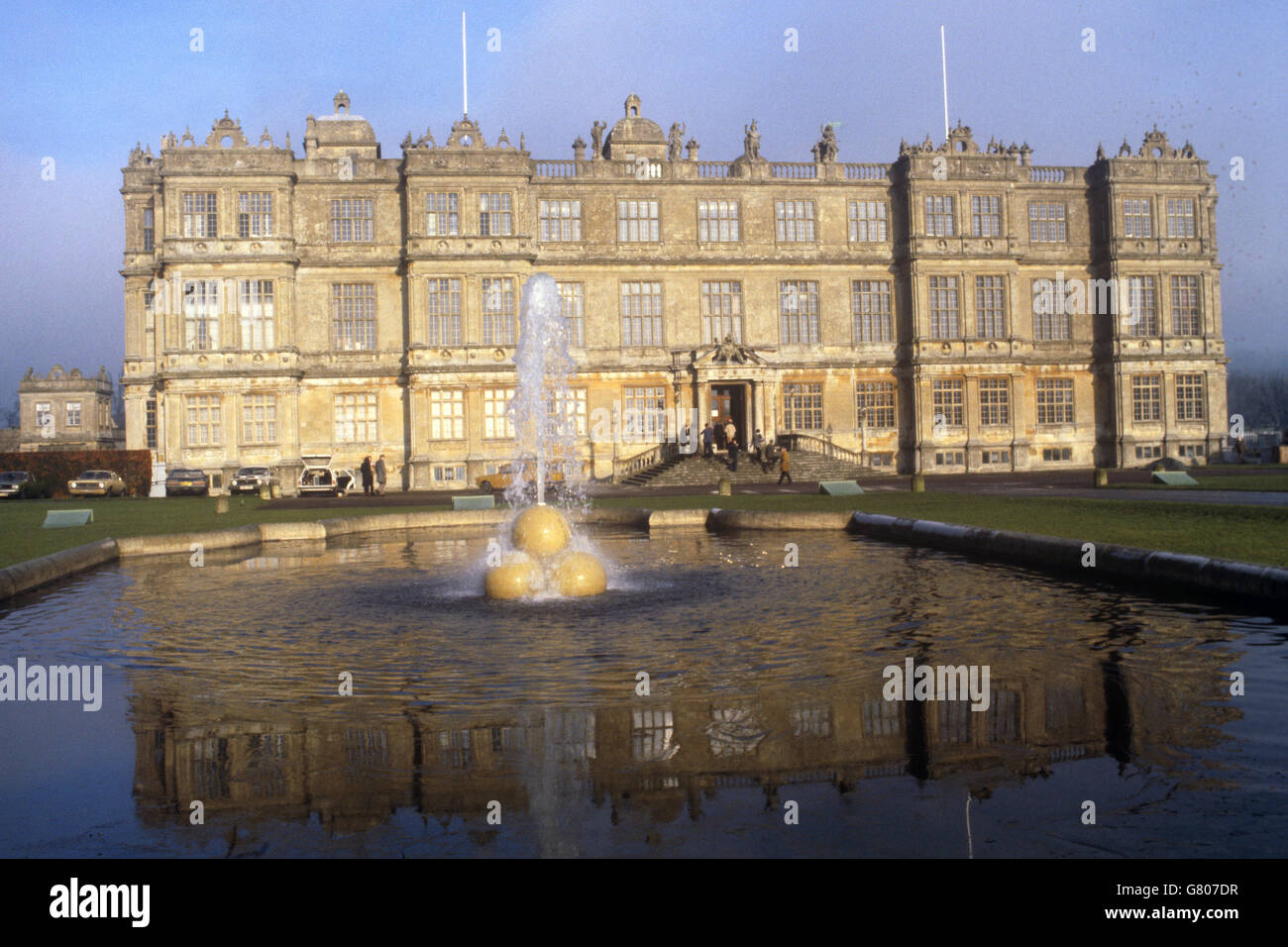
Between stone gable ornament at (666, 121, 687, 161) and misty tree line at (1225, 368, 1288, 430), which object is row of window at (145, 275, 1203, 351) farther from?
misty tree line at (1225, 368, 1288, 430)

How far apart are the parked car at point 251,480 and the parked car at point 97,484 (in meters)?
5.54

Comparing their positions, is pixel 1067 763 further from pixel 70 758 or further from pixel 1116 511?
pixel 1116 511

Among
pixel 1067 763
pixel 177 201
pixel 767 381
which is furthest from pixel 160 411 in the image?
Answer: pixel 1067 763

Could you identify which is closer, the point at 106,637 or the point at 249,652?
the point at 249,652

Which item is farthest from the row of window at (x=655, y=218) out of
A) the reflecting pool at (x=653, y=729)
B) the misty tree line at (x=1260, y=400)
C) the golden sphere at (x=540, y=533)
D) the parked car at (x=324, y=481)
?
the misty tree line at (x=1260, y=400)

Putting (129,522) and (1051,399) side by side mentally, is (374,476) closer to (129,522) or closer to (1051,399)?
(129,522)

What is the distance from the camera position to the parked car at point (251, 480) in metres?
39.8

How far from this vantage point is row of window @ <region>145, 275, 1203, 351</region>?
137 ft

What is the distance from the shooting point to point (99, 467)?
142 feet

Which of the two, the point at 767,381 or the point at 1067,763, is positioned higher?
the point at 767,381
